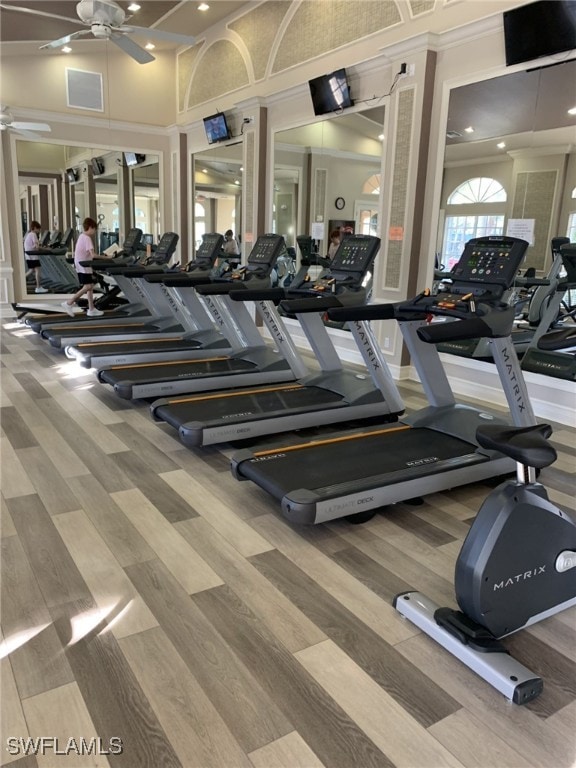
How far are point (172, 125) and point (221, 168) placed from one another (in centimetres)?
186

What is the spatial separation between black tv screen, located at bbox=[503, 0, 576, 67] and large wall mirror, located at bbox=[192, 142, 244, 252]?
4381 mm

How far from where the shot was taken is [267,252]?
5.37 meters

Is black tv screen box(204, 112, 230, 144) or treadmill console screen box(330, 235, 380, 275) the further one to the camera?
black tv screen box(204, 112, 230, 144)

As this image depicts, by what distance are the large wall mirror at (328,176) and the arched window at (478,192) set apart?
3.23ft

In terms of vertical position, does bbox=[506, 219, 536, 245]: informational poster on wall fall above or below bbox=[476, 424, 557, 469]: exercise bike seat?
above

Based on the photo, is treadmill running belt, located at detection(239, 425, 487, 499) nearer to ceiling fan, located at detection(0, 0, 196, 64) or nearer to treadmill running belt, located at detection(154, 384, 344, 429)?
treadmill running belt, located at detection(154, 384, 344, 429)

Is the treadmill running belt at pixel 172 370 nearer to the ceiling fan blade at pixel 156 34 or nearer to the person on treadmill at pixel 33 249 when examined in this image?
the ceiling fan blade at pixel 156 34

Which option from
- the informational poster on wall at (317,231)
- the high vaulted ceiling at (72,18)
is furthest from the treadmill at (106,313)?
the high vaulted ceiling at (72,18)

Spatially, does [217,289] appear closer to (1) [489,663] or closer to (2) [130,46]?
(2) [130,46]

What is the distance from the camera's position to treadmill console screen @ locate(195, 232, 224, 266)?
6.45 metres

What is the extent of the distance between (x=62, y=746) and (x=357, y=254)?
360cm

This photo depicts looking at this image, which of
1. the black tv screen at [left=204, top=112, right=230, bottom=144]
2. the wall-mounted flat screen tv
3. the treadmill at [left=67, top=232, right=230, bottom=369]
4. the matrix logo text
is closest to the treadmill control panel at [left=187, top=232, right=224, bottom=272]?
the treadmill at [left=67, top=232, right=230, bottom=369]

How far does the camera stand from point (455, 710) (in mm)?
1754

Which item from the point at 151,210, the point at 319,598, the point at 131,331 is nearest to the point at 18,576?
the point at 319,598
